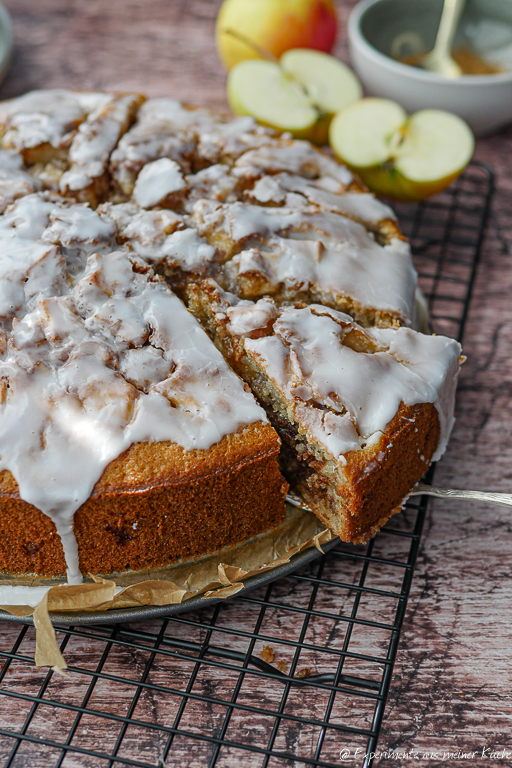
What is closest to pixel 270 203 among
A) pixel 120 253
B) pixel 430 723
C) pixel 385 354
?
pixel 120 253

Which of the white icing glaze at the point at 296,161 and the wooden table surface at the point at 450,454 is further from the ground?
the white icing glaze at the point at 296,161

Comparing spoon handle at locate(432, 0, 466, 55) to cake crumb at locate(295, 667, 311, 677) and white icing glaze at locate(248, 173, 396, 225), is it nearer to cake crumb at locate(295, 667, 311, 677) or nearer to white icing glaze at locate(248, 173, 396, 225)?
white icing glaze at locate(248, 173, 396, 225)

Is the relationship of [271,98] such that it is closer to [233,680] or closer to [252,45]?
[252,45]

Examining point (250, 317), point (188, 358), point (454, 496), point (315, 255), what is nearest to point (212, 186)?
point (315, 255)

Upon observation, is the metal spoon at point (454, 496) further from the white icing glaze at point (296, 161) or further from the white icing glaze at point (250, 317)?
the white icing glaze at point (296, 161)

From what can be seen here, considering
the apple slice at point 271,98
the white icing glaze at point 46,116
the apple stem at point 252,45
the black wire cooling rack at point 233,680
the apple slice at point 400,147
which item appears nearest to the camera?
the black wire cooling rack at point 233,680

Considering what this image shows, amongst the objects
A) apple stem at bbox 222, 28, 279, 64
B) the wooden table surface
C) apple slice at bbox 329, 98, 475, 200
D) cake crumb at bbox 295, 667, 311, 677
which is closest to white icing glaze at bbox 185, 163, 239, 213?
apple slice at bbox 329, 98, 475, 200

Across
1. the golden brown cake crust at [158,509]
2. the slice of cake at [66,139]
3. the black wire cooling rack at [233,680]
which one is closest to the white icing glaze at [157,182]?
the slice of cake at [66,139]
